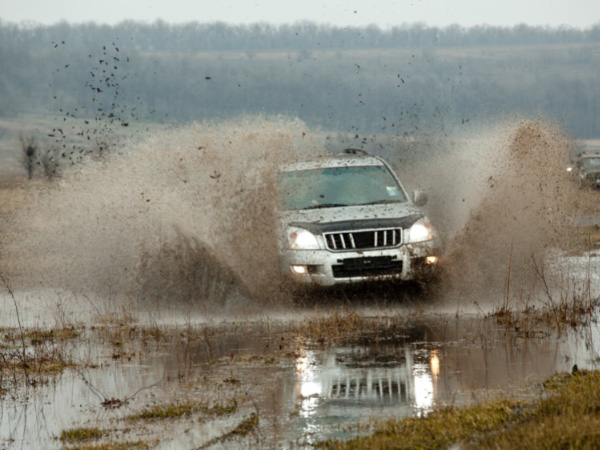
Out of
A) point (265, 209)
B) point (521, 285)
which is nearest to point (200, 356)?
point (265, 209)

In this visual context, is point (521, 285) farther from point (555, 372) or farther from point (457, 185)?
point (457, 185)

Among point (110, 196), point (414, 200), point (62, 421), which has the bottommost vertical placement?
point (62, 421)

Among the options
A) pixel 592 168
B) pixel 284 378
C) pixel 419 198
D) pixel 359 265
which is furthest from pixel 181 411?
pixel 592 168

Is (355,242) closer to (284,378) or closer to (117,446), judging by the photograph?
(284,378)

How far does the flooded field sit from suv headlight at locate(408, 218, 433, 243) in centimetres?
65

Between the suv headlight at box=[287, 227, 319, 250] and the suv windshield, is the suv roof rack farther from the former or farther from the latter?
the suv headlight at box=[287, 227, 319, 250]

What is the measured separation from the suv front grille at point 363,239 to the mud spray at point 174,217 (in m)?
1.11

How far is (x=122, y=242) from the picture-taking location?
16.1 m

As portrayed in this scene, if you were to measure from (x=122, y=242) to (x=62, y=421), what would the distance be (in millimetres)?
9882

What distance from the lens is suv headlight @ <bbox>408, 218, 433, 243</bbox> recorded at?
11.2 metres

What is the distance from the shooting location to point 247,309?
12.0 meters

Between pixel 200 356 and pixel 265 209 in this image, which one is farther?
pixel 265 209

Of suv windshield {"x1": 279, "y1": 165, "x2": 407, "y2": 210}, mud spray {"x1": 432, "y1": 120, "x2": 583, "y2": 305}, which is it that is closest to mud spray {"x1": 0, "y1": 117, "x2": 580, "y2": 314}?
mud spray {"x1": 432, "y1": 120, "x2": 583, "y2": 305}

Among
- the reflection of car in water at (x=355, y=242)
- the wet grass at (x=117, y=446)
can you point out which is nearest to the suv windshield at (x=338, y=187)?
the reflection of car in water at (x=355, y=242)
